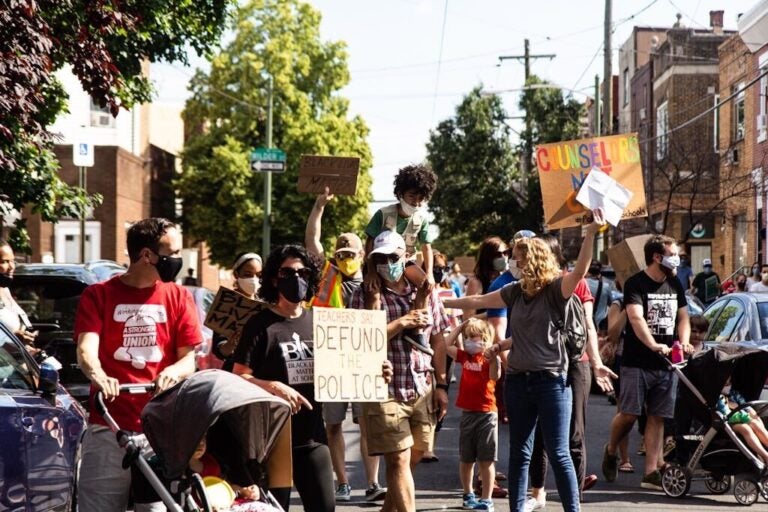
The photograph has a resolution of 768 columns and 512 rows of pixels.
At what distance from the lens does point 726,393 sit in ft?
33.6

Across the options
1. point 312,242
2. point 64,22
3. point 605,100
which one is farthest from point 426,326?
point 605,100

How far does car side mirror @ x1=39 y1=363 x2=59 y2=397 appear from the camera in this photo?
22.9 ft

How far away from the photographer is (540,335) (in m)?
7.77

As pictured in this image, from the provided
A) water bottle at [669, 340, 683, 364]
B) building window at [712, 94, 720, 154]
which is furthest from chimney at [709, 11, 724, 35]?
water bottle at [669, 340, 683, 364]

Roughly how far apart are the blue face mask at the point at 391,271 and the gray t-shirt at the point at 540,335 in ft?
3.11

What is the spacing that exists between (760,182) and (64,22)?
69.5 feet

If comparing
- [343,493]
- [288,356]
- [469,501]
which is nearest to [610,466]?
[469,501]

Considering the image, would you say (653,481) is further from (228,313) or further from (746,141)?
(746,141)

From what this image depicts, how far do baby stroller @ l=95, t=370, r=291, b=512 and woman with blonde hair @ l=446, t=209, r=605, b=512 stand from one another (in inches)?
99.4

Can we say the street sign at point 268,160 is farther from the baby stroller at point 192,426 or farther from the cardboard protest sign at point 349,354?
the baby stroller at point 192,426

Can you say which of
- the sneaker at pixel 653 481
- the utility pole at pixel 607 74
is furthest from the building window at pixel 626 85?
the sneaker at pixel 653 481

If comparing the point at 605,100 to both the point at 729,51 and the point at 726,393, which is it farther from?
the point at 726,393

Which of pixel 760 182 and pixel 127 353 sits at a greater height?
pixel 760 182

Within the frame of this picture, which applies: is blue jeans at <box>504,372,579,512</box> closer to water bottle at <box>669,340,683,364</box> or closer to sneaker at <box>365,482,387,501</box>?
sneaker at <box>365,482,387,501</box>
